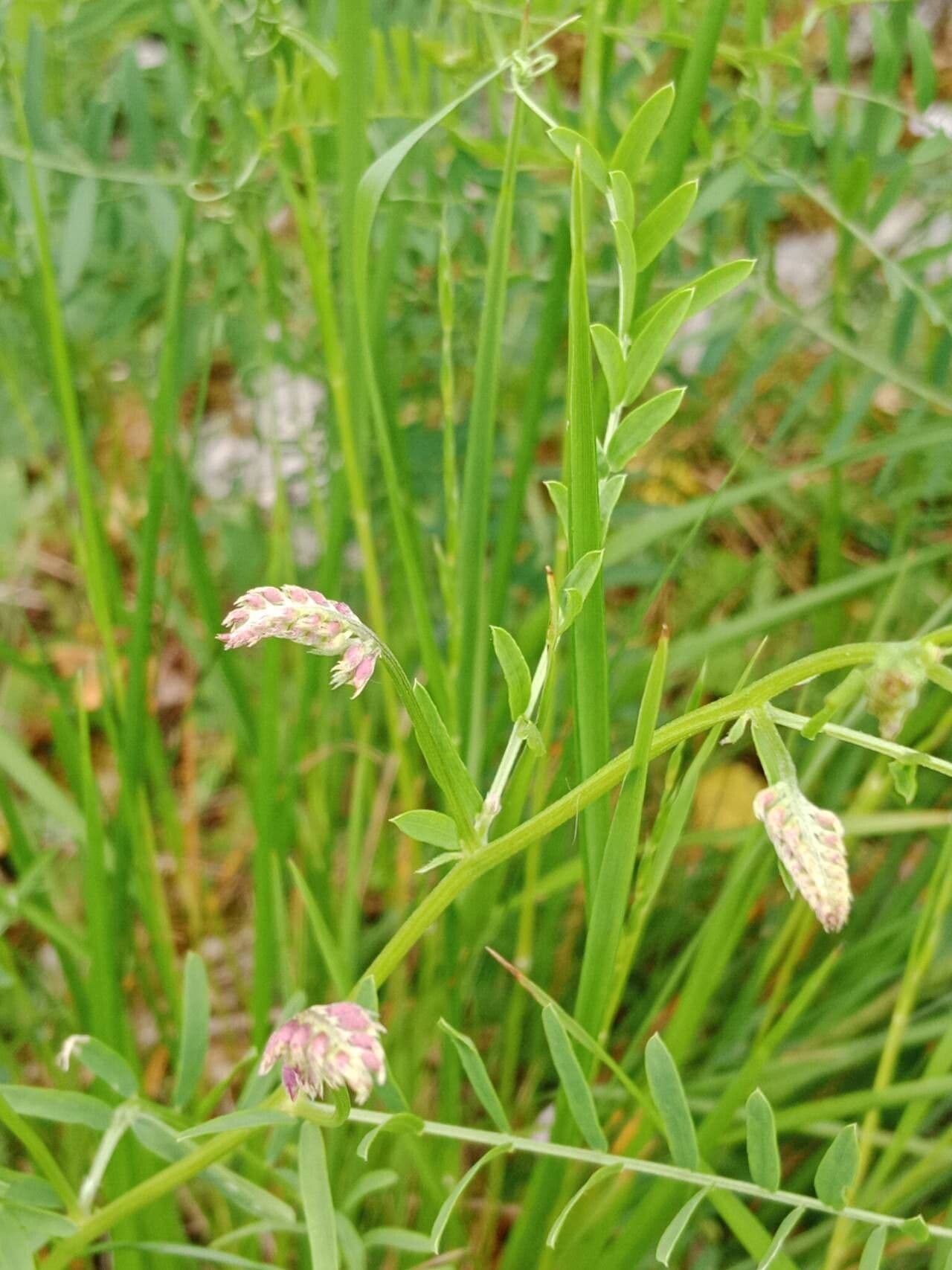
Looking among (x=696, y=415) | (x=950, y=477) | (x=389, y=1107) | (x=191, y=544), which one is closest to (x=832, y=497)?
(x=950, y=477)

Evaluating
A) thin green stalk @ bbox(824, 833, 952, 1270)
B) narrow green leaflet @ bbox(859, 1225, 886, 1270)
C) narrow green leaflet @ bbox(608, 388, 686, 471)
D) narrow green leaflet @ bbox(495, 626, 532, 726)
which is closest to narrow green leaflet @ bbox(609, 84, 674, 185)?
narrow green leaflet @ bbox(608, 388, 686, 471)

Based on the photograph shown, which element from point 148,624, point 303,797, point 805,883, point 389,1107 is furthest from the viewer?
point 303,797

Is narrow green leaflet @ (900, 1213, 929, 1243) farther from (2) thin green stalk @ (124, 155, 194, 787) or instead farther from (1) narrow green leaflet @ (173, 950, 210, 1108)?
(2) thin green stalk @ (124, 155, 194, 787)

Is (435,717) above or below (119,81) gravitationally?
below

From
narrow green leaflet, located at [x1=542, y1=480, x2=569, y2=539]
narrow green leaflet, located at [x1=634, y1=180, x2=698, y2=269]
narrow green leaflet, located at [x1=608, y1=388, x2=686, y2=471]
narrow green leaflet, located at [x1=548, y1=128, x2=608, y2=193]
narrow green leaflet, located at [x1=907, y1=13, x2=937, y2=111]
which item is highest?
narrow green leaflet, located at [x1=907, y1=13, x2=937, y2=111]

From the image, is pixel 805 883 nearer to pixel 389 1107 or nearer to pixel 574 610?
pixel 574 610

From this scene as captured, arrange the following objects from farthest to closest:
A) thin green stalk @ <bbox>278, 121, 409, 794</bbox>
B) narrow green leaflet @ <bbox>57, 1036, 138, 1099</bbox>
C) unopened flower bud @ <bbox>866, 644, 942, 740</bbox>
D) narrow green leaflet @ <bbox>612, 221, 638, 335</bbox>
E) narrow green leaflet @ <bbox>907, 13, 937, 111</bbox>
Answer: narrow green leaflet @ <bbox>907, 13, 937, 111</bbox>, thin green stalk @ <bbox>278, 121, 409, 794</bbox>, narrow green leaflet @ <bbox>57, 1036, 138, 1099</bbox>, narrow green leaflet @ <bbox>612, 221, 638, 335</bbox>, unopened flower bud @ <bbox>866, 644, 942, 740</bbox>

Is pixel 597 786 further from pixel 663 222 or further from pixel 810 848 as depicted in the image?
pixel 663 222
